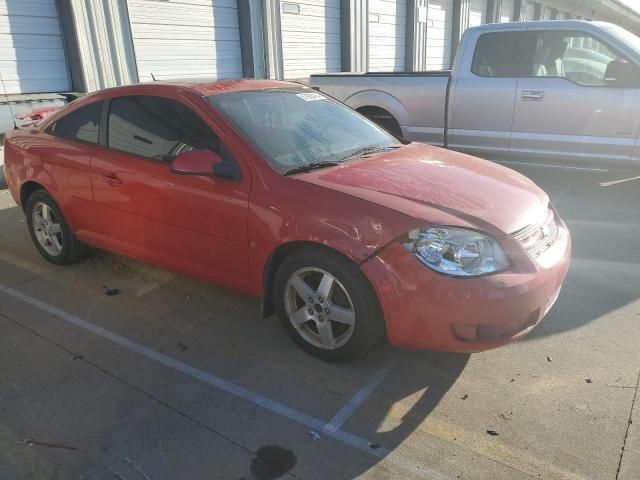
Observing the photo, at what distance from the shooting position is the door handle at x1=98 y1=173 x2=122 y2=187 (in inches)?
152

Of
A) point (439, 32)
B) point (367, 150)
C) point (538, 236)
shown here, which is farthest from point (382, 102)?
point (439, 32)

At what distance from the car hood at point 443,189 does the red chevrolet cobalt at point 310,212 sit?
1cm

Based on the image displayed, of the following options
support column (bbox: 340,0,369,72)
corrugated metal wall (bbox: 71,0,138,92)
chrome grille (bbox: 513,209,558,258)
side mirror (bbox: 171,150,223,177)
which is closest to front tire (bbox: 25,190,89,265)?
side mirror (bbox: 171,150,223,177)

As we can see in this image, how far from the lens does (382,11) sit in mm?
15375

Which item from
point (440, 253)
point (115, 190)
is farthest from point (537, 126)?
point (115, 190)

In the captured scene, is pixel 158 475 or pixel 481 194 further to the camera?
pixel 481 194

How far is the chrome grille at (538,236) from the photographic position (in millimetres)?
2850

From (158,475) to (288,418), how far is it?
669 mm

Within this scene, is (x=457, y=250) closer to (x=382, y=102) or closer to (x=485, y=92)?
(x=485, y=92)

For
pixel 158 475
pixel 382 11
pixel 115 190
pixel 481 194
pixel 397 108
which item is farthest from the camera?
pixel 382 11

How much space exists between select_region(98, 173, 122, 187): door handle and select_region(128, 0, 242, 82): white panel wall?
6.19m

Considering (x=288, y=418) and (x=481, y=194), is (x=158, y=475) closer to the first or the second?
(x=288, y=418)

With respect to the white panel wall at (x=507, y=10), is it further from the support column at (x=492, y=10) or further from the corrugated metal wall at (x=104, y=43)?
the corrugated metal wall at (x=104, y=43)

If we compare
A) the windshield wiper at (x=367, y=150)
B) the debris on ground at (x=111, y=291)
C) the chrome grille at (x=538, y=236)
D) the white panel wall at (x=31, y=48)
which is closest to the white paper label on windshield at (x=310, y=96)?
the windshield wiper at (x=367, y=150)
